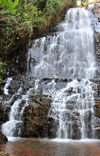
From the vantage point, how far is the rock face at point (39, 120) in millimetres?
8430

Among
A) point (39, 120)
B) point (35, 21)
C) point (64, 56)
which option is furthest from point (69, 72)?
point (39, 120)

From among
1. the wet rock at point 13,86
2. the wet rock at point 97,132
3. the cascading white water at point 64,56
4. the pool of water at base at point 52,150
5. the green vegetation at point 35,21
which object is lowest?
the pool of water at base at point 52,150

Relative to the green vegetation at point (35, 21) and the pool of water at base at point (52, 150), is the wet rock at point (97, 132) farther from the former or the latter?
the green vegetation at point (35, 21)

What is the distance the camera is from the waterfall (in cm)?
854

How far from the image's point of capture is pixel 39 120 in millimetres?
8656

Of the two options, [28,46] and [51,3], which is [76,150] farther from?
[51,3]

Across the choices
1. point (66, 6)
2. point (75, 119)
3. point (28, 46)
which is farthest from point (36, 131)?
point (66, 6)

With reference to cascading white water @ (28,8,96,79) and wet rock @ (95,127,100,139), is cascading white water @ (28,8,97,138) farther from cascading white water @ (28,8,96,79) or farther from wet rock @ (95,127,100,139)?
wet rock @ (95,127,100,139)

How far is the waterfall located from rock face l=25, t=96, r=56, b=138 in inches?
11.2

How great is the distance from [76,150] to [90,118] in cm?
275

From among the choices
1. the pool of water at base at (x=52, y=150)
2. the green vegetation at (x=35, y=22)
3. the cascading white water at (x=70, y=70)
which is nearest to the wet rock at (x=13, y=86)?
the cascading white water at (x=70, y=70)

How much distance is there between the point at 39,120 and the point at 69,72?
6669 millimetres

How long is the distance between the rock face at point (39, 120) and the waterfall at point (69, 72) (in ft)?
0.93

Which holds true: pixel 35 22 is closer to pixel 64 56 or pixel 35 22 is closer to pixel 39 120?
pixel 64 56
